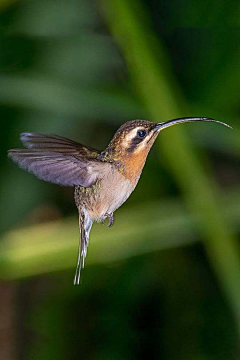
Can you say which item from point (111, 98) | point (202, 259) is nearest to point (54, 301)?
point (202, 259)

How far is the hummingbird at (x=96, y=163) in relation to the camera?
78cm

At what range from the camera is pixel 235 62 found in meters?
1.71

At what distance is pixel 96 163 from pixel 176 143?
1.95 ft

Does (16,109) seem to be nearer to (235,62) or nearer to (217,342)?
(235,62)

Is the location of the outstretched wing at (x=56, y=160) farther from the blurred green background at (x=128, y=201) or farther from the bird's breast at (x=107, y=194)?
the blurred green background at (x=128, y=201)

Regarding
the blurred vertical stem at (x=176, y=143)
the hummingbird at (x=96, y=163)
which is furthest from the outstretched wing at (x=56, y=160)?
the blurred vertical stem at (x=176, y=143)

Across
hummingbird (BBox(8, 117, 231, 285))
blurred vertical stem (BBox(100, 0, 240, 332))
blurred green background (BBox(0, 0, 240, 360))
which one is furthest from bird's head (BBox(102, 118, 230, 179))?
blurred green background (BBox(0, 0, 240, 360))

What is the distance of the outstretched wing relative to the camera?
780 mm

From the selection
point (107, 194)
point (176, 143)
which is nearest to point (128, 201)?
point (176, 143)

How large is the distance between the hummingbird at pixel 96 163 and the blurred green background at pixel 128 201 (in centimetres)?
56

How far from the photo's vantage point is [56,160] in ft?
2.69

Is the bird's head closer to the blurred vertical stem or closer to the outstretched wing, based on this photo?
the outstretched wing

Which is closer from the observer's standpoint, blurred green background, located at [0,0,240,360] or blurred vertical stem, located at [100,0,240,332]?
blurred vertical stem, located at [100,0,240,332]

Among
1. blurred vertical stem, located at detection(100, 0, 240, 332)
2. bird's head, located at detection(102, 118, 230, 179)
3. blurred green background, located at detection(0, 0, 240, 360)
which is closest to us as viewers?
bird's head, located at detection(102, 118, 230, 179)
